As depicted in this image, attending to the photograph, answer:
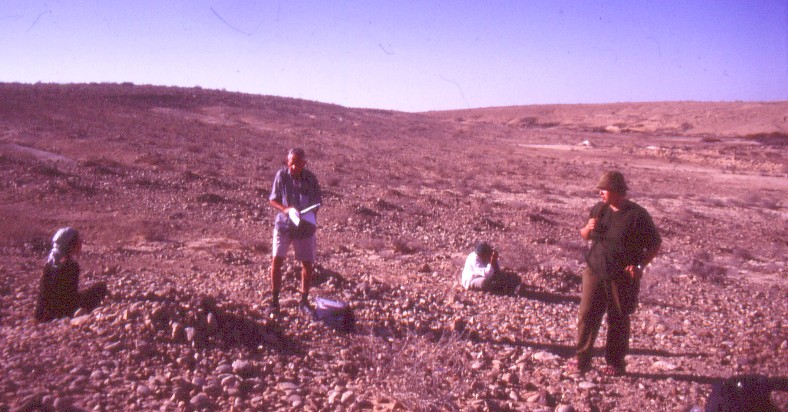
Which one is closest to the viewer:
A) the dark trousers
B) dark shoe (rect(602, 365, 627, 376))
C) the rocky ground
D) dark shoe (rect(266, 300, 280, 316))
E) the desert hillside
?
the rocky ground

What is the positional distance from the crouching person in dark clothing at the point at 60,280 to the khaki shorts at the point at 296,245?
1.57 m

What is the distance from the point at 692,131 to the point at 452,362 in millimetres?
55467

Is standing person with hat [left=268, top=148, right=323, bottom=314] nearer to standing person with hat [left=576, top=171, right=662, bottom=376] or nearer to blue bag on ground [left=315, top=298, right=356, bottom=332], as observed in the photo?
blue bag on ground [left=315, top=298, right=356, bottom=332]

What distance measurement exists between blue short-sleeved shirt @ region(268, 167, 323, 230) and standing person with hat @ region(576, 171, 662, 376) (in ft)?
7.75

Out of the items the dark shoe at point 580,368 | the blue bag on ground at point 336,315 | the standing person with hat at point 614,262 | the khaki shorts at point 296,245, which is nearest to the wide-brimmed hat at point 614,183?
the standing person with hat at point 614,262

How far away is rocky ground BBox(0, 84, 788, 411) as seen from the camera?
4.20 meters

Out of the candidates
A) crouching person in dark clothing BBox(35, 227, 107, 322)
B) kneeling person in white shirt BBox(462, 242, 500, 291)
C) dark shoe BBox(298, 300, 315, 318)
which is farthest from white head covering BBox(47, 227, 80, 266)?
kneeling person in white shirt BBox(462, 242, 500, 291)

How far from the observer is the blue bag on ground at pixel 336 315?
532 cm

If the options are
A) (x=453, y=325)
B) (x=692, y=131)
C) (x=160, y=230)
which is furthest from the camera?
(x=692, y=131)

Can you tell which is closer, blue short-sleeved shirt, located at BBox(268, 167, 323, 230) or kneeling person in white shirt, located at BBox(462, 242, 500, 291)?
blue short-sleeved shirt, located at BBox(268, 167, 323, 230)

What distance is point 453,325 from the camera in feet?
18.5

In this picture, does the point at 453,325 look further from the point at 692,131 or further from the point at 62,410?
the point at 692,131

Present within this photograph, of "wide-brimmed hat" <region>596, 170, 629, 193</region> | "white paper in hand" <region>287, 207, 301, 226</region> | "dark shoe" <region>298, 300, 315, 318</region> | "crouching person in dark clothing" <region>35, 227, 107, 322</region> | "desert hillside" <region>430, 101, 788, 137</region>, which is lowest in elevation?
"dark shoe" <region>298, 300, 315, 318</region>

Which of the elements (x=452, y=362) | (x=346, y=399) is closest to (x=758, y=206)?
(x=452, y=362)
